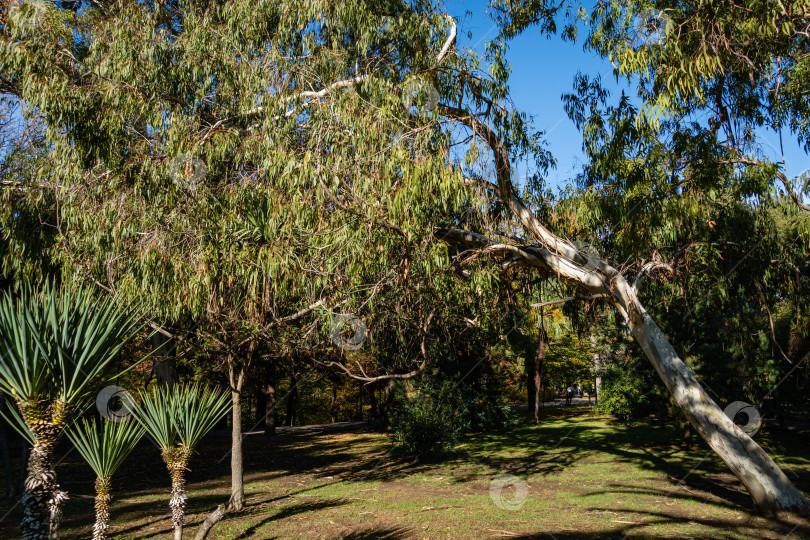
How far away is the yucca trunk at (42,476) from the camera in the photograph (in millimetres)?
2209

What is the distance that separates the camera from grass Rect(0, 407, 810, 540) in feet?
20.6

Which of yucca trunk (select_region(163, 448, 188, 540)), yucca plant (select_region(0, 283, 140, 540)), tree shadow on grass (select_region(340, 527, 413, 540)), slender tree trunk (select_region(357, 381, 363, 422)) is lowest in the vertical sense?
slender tree trunk (select_region(357, 381, 363, 422))

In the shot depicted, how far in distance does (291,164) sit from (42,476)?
4.23 metres

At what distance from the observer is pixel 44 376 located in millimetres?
2354

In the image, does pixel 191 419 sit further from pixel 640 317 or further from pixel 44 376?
pixel 640 317

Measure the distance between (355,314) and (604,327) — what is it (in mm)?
9239

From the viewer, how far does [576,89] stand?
29.6 ft

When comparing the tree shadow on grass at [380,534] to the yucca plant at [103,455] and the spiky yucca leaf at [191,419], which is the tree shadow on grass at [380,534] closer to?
the spiky yucca leaf at [191,419]

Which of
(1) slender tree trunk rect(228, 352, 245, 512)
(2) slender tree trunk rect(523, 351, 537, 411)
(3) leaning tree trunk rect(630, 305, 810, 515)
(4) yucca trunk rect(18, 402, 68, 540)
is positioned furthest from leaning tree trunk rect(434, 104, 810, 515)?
(2) slender tree trunk rect(523, 351, 537, 411)

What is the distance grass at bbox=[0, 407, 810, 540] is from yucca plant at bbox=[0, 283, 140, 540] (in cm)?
423

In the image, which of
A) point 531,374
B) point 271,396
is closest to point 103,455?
point 271,396

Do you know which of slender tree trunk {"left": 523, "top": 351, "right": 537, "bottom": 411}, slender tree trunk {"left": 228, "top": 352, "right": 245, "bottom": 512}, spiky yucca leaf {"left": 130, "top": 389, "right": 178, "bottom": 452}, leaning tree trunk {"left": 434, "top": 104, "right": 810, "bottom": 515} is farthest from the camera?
slender tree trunk {"left": 523, "top": 351, "right": 537, "bottom": 411}

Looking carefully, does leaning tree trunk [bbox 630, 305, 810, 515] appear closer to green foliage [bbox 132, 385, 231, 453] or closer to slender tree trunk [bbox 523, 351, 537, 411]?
green foliage [bbox 132, 385, 231, 453]

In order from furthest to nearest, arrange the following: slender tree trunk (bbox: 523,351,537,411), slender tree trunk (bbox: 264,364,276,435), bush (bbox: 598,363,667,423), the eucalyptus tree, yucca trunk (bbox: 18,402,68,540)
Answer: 1. slender tree trunk (bbox: 523,351,537,411)
2. slender tree trunk (bbox: 264,364,276,435)
3. bush (bbox: 598,363,667,423)
4. the eucalyptus tree
5. yucca trunk (bbox: 18,402,68,540)
